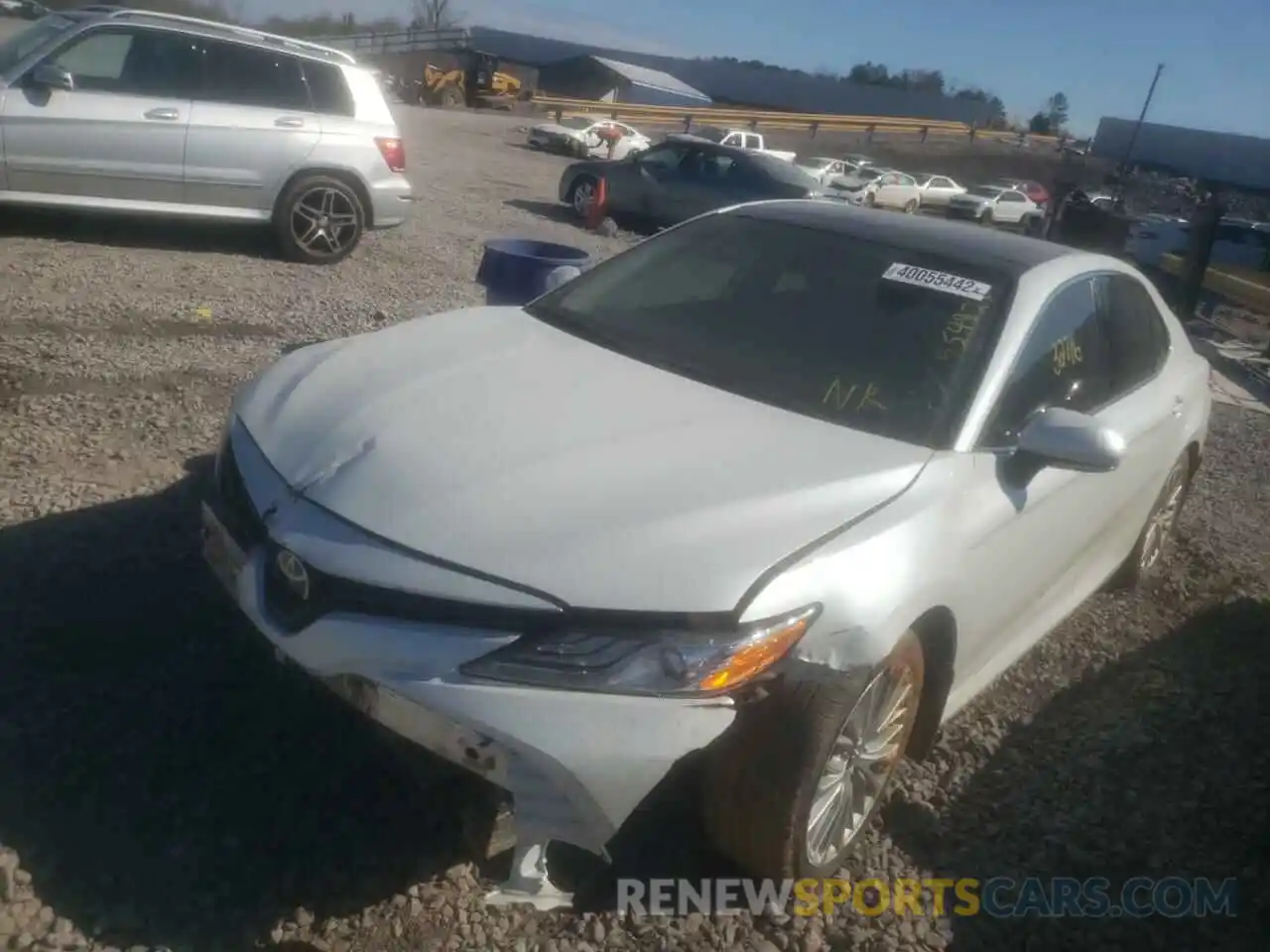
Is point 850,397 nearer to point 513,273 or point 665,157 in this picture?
point 513,273

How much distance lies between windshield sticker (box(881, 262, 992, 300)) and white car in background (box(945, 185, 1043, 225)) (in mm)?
30683

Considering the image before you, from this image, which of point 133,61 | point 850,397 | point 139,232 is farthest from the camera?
point 139,232

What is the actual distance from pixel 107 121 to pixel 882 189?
83.0 feet

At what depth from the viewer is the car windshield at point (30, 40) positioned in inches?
305

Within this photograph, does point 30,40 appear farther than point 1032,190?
No

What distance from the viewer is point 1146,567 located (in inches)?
210

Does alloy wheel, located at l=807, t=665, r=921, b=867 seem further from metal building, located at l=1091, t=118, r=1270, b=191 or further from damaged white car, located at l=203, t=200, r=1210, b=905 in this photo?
metal building, located at l=1091, t=118, r=1270, b=191

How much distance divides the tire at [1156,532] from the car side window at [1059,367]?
47.9 inches

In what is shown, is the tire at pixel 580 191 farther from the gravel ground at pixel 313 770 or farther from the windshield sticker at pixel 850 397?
the windshield sticker at pixel 850 397

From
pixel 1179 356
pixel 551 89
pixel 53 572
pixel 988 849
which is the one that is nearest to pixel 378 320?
pixel 53 572

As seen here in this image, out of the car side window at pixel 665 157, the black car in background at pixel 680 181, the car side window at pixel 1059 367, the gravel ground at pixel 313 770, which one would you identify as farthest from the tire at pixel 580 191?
the car side window at pixel 1059 367

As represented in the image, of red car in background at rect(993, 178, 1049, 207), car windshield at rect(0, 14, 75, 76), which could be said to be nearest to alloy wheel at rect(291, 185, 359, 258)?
car windshield at rect(0, 14, 75, 76)

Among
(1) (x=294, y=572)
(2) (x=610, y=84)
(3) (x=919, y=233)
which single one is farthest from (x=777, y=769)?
(2) (x=610, y=84)

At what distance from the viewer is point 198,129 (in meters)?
8.31
